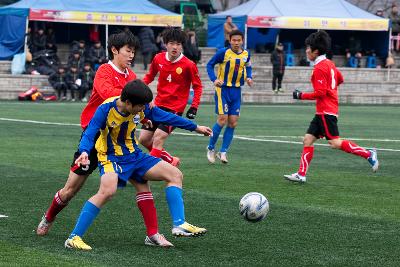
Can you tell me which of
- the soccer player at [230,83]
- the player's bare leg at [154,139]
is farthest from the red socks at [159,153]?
the soccer player at [230,83]

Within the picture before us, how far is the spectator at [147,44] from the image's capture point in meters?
39.9

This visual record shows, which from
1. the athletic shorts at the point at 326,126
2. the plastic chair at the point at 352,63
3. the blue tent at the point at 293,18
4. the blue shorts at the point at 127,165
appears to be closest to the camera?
the blue shorts at the point at 127,165

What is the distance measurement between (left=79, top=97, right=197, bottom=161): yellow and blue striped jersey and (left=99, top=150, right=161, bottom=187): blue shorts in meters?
0.04

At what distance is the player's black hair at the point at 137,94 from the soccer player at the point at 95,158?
2.44ft

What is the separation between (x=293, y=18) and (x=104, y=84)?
32078 mm

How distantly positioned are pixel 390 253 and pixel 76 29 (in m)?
35.4

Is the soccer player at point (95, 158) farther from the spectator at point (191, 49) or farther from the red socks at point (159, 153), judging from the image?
the spectator at point (191, 49)

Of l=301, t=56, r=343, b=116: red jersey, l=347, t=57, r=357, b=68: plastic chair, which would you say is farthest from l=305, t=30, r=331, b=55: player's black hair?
l=347, t=57, r=357, b=68: plastic chair

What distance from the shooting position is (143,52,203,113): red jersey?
14539mm

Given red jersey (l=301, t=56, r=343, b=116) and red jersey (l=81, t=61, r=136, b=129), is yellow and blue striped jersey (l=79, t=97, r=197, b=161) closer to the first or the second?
red jersey (l=81, t=61, r=136, b=129)

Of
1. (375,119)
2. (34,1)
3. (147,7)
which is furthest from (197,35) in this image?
(375,119)

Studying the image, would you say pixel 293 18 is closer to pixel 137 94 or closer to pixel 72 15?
pixel 72 15

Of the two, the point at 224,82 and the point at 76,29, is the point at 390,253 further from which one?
the point at 76,29

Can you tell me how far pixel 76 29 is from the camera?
43156 mm
